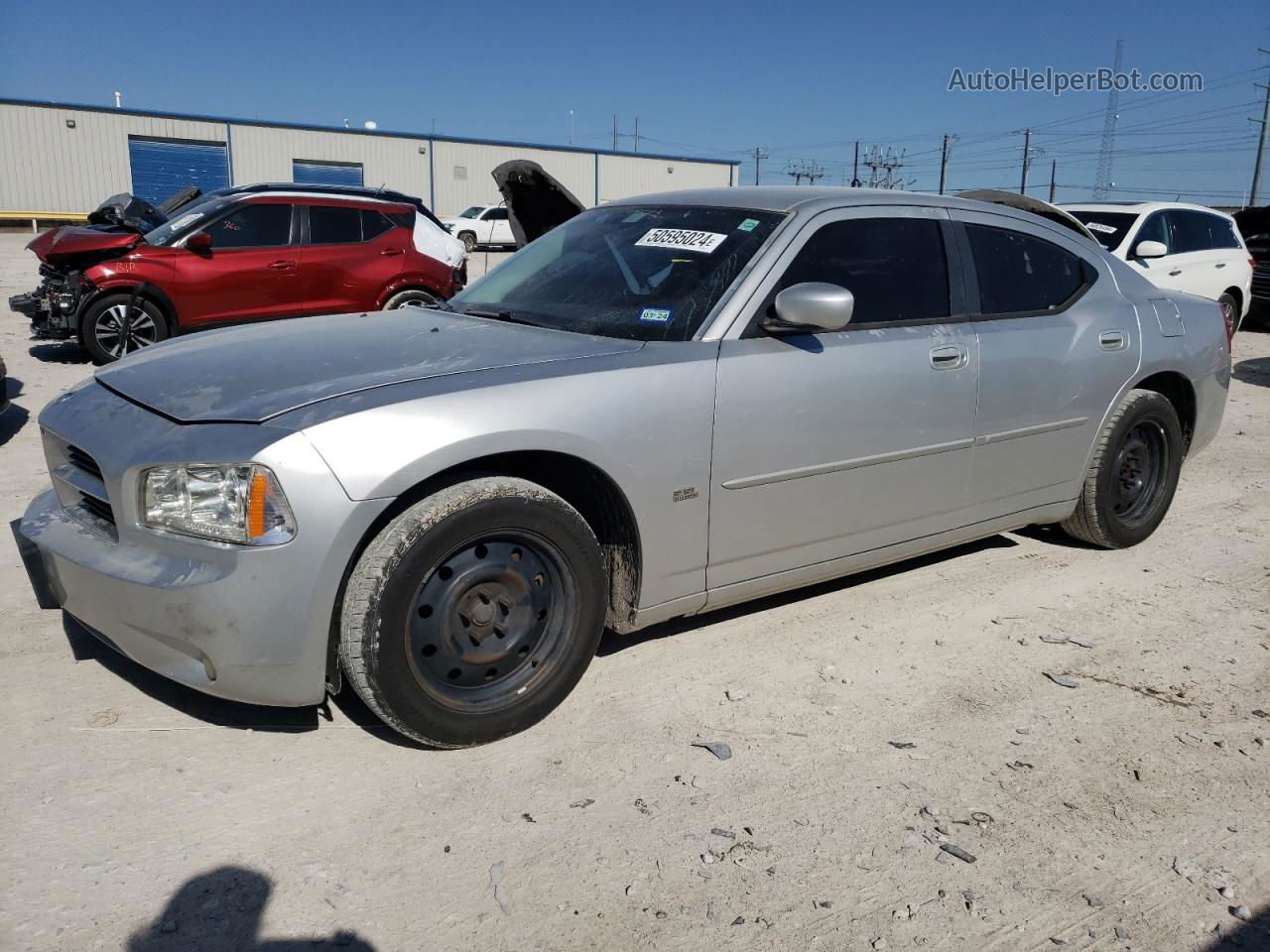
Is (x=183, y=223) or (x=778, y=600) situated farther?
(x=183, y=223)

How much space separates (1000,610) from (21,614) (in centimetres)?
389

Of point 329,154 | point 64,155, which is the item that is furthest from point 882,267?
point 329,154

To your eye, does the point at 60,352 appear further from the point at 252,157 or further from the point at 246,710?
the point at 252,157

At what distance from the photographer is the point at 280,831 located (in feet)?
8.49

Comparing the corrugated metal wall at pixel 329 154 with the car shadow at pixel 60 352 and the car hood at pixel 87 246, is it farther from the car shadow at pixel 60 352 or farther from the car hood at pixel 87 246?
the car hood at pixel 87 246

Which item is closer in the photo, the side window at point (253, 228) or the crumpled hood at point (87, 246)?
the crumpled hood at point (87, 246)

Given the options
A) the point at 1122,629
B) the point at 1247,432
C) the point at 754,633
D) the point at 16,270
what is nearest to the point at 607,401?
the point at 754,633

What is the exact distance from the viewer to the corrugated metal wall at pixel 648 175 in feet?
153

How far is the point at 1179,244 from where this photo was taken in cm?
1127

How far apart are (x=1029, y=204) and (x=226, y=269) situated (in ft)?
24.6

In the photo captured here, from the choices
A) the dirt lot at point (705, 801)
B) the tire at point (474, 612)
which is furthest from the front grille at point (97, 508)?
the tire at point (474, 612)

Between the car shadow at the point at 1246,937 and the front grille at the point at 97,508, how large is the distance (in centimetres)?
301

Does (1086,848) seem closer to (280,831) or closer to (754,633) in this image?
(754,633)

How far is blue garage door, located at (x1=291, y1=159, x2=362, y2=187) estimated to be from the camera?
39312mm
